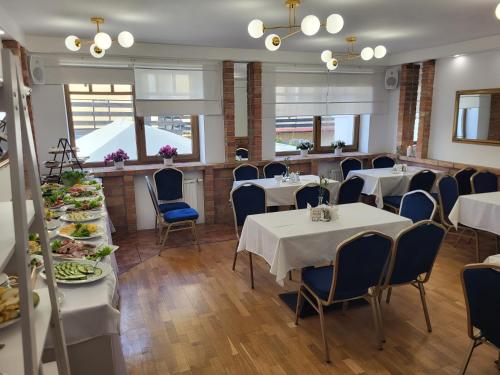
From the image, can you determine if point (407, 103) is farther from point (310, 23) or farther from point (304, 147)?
point (310, 23)

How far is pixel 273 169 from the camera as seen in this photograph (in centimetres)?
588

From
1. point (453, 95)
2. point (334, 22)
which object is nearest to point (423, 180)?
point (453, 95)

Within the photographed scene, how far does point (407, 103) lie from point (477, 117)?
1302mm

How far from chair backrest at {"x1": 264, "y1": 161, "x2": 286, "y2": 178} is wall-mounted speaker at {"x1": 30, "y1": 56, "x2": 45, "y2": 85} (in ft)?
10.5

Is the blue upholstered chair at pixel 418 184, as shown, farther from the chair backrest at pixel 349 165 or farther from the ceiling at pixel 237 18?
the ceiling at pixel 237 18

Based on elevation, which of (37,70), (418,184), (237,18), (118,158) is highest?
(237,18)

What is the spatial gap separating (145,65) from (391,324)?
4371 millimetres

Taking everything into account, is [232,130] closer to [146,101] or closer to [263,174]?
[263,174]

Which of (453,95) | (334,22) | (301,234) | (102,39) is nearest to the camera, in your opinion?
(301,234)

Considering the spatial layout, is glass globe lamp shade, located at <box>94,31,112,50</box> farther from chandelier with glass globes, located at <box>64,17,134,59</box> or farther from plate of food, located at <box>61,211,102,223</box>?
plate of food, located at <box>61,211,102,223</box>

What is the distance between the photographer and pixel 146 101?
17.4 feet

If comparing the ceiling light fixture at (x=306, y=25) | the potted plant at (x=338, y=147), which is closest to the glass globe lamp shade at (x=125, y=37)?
the ceiling light fixture at (x=306, y=25)

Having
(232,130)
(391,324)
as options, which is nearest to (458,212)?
(391,324)

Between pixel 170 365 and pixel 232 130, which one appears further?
pixel 232 130
